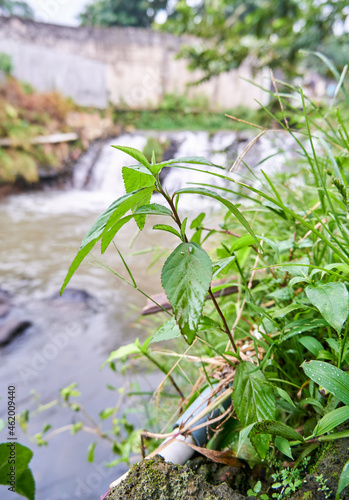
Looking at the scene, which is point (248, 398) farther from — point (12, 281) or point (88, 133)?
point (88, 133)

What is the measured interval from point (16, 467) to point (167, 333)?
1.70 feet

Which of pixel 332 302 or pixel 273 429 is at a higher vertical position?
pixel 332 302

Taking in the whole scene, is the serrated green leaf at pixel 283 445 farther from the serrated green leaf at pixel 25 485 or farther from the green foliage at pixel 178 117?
the green foliage at pixel 178 117

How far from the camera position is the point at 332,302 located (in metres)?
0.60

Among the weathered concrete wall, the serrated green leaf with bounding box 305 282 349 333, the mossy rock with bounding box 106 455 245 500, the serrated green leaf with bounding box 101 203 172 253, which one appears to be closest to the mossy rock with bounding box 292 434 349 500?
the mossy rock with bounding box 106 455 245 500

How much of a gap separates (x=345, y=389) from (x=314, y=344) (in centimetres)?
17

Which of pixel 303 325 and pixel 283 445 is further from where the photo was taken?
pixel 303 325

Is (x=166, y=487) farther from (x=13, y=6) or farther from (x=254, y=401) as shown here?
(x=13, y=6)

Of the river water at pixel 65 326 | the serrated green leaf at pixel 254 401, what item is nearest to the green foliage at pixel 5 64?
the river water at pixel 65 326

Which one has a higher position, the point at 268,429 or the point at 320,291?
the point at 320,291

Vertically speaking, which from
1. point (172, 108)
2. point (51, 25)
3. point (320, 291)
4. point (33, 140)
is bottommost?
Result: point (320, 291)

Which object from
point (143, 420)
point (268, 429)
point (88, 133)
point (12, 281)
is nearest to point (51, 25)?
point (88, 133)

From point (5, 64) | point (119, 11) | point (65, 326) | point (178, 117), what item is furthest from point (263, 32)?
point (119, 11)

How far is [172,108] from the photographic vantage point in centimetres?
1371
